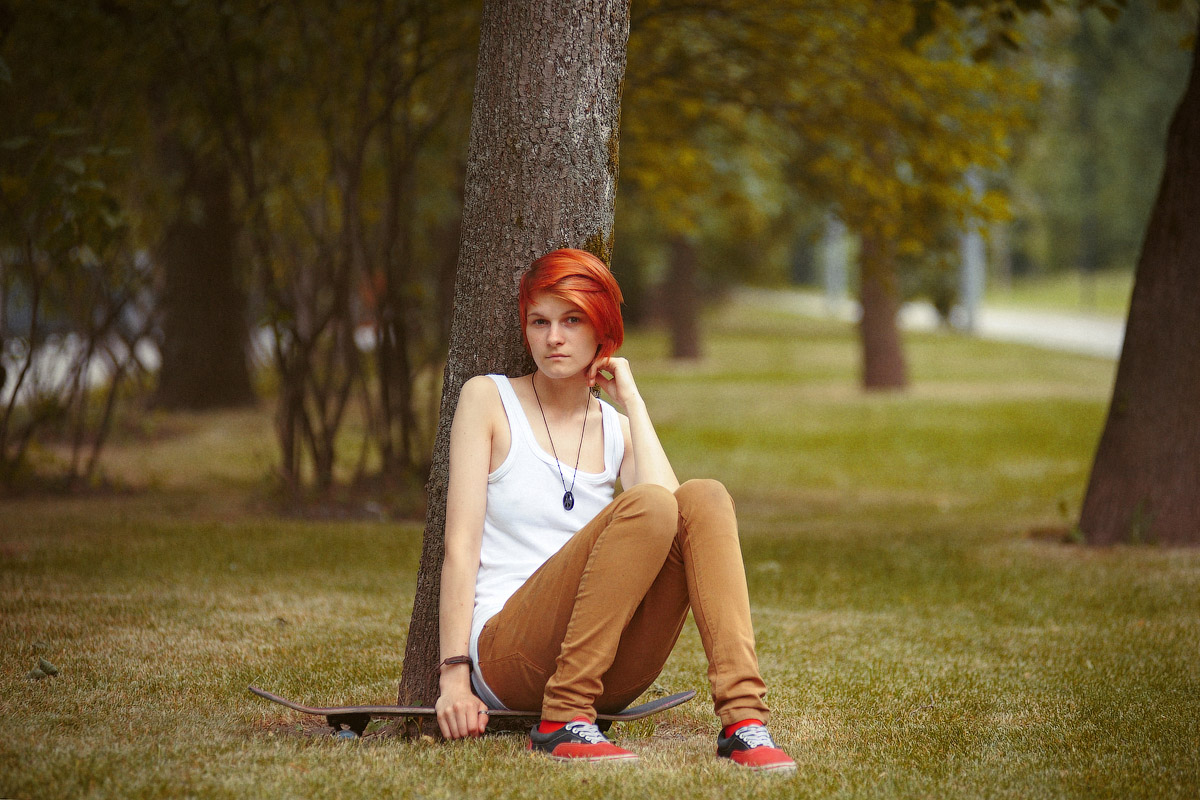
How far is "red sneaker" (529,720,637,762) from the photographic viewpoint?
10.5 feet

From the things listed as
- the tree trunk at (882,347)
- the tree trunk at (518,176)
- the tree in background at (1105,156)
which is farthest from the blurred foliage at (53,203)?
the tree in background at (1105,156)

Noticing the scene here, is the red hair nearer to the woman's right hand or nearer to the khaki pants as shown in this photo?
the khaki pants

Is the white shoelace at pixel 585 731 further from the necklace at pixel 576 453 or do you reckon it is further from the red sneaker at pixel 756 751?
the necklace at pixel 576 453

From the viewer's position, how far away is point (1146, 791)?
126 inches

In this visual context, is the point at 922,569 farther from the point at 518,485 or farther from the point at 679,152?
the point at 679,152

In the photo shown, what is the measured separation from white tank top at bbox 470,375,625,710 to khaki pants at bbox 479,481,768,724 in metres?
0.08

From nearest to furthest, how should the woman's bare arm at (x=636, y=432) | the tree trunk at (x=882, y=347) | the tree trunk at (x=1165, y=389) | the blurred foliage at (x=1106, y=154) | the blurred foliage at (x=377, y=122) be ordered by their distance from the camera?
1. the woman's bare arm at (x=636, y=432)
2. the tree trunk at (x=1165, y=389)
3. the blurred foliage at (x=377, y=122)
4. the tree trunk at (x=882, y=347)
5. the blurred foliage at (x=1106, y=154)

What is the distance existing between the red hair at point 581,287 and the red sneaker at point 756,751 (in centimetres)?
114

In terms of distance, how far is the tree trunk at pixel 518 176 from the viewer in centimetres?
361

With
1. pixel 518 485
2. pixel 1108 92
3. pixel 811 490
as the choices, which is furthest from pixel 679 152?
pixel 1108 92

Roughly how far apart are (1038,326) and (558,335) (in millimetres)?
40498

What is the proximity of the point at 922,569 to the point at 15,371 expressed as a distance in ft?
21.6

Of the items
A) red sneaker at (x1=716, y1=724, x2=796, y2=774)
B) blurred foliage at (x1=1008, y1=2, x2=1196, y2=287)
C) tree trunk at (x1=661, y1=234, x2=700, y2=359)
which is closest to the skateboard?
red sneaker at (x1=716, y1=724, x2=796, y2=774)

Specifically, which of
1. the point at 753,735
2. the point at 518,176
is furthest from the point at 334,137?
the point at 753,735
